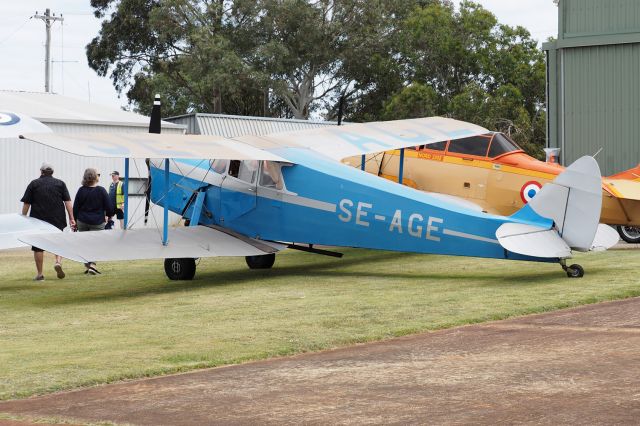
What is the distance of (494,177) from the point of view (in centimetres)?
1847

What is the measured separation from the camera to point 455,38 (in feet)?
187

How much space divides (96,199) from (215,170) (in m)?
2.12

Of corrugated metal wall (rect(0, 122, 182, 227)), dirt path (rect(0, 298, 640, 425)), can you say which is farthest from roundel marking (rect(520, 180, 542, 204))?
corrugated metal wall (rect(0, 122, 182, 227))

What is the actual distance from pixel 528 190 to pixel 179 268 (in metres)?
6.46

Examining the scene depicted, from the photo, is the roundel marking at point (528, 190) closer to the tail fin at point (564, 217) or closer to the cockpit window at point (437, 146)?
the cockpit window at point (437, 146)

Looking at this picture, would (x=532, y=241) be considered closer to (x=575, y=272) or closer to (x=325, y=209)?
(x=575, y=272)

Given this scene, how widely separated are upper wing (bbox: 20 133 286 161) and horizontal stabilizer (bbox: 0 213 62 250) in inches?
68.8

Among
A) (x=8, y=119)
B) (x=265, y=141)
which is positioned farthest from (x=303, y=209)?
(x=8, y=119)

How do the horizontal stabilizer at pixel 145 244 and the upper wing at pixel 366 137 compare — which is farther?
the upper wing at pixel 366 137

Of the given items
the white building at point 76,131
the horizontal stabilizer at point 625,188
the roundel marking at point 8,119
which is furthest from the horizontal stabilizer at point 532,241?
the white building at point 76,131

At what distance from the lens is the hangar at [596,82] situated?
82.2ft

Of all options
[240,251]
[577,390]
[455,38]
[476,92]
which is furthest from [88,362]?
[455,38]

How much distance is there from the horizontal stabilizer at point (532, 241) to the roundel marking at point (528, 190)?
15.3ft

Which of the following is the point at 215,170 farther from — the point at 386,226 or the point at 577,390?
the point at 577,390
